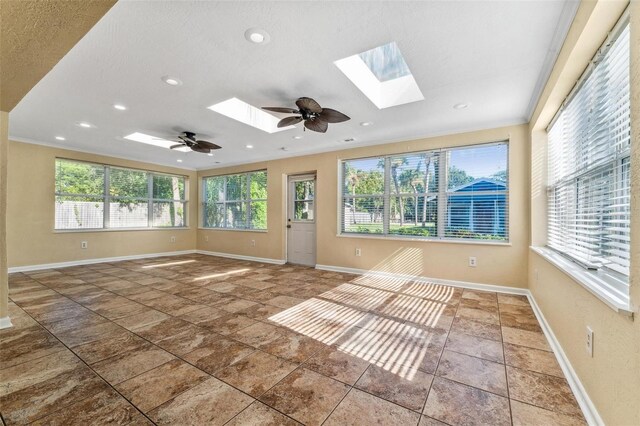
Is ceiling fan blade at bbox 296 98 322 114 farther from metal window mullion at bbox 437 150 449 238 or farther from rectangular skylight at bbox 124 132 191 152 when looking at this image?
rectangular skylight at bbox 124 132 191 152

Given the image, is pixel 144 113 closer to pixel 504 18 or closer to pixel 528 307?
pixel 504 18

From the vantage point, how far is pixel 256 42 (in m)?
2.14

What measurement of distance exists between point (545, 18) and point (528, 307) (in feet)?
9.93

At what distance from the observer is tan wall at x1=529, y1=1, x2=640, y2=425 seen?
3.67 feet

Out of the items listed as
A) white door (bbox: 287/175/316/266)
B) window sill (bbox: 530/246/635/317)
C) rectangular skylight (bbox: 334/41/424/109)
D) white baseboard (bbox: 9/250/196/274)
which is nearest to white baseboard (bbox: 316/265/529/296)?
white door (bbox: 287/175/316/266)

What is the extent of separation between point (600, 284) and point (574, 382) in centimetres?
72

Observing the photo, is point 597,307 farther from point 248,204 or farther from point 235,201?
point 235,201

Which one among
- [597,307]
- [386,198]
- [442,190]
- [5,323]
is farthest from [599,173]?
[5,323]

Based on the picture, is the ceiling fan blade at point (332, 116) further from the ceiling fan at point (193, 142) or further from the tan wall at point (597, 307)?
the ceiling fan at point (193, 142)

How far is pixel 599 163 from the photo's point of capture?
5.70 feet

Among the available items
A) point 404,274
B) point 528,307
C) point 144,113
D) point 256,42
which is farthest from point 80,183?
point 528,307

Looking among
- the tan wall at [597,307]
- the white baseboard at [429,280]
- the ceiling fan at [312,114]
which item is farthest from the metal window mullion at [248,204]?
the tan wall at [597,307]

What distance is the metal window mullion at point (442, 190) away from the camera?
4348 mm

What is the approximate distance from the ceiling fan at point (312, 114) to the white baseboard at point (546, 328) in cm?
285
